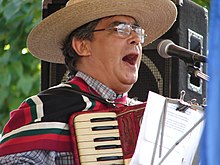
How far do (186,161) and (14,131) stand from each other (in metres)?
1.06

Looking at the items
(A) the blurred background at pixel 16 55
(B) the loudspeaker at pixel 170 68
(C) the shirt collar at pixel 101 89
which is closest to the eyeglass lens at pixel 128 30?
(C) the shirt collar at pixel 101 89

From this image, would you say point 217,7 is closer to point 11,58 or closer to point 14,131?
point 14,131

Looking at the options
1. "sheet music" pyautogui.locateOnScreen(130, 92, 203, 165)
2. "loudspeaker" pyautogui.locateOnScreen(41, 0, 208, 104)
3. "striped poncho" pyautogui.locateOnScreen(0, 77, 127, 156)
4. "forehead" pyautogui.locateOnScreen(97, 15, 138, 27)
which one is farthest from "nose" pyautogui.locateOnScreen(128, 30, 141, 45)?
"sheet music" pyautogui.locateOnScreen(130, 92, 203, 165)

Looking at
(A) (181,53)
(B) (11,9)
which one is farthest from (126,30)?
(B) (11,9)

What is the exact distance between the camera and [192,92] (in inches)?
210

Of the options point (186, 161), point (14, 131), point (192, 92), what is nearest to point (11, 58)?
point (192, 92)

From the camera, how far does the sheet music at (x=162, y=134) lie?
3.79 m

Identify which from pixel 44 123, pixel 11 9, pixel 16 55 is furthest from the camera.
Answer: pixel 16 55

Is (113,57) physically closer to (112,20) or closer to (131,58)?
(131,58)

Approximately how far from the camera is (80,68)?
477 cm

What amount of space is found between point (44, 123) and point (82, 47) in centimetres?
50

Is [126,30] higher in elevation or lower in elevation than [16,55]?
higher

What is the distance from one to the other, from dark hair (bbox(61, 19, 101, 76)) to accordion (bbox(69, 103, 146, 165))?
484 millimetres

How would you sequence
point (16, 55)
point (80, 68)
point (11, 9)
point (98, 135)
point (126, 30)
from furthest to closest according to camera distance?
point (16, 55) < point (11, 9) < point (80, 68) < point (126, 30) < point (98, 135)
